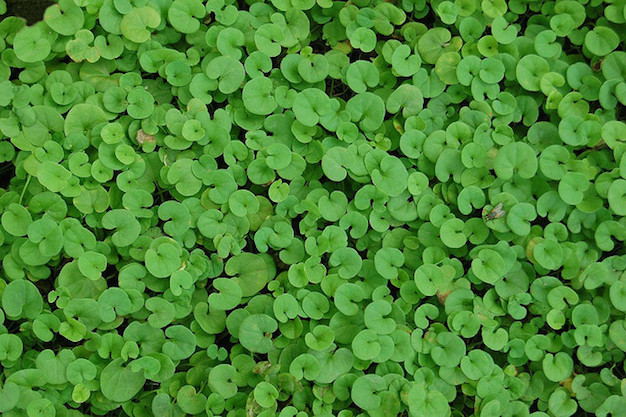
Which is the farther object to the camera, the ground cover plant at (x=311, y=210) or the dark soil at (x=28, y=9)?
the dark soil at (x=28, y=9)

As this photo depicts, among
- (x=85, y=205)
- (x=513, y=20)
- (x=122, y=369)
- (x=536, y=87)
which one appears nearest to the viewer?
(x=122, y=369)

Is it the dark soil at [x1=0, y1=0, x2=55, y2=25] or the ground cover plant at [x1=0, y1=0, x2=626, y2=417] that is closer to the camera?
the ground cover plant at [x1=0, y1=0, x2=626, y2=417]

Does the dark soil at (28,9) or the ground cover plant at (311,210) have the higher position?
the dark soil at (28,9)

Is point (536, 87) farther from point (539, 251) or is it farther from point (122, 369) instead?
point (122, 369)

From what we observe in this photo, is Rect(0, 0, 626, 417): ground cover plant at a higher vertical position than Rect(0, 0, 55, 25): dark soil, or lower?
lower

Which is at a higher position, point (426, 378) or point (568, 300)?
point (568, 300)

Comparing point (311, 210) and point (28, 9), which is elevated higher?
point (28, 9)

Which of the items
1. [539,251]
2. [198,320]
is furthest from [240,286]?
[539,251]

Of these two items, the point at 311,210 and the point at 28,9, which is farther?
the point at 28,9
